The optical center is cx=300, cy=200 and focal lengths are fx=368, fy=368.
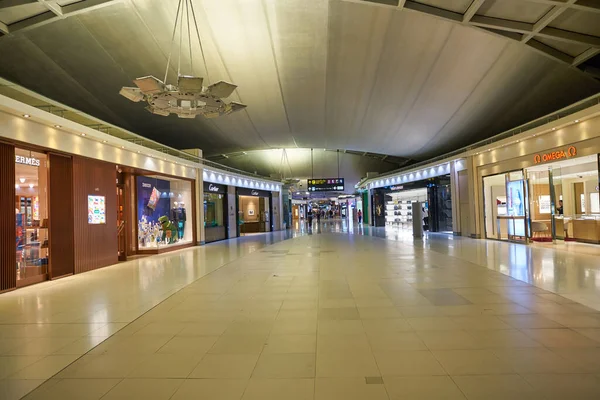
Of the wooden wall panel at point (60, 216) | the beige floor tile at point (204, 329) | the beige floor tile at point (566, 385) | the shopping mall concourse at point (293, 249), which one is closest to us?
the beige floor tile at point (566, 385)

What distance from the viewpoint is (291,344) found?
3984mm

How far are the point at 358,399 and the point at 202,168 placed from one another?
1713 centimetres

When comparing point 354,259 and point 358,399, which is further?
point 354,259

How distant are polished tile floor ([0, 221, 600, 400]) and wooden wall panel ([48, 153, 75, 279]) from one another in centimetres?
117

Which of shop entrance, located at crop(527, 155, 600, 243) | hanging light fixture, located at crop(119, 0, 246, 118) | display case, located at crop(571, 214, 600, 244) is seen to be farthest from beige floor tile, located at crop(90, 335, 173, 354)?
display case, located at crop(571, 214, 600, 244)

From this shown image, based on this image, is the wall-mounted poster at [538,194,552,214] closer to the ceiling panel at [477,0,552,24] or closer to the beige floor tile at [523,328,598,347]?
the ceiling panel at [477,0,552,24]

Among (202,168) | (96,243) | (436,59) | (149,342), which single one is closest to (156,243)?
(96,243)

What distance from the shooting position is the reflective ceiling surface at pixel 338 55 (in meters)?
11.1

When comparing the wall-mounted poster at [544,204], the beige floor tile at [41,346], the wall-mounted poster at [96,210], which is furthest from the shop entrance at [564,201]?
the wall-mounted poster at [96,210]

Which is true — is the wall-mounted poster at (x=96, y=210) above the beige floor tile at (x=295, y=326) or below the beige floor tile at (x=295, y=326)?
above

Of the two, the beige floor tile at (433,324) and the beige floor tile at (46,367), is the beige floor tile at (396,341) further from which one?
the beige floor tile at (46,367)

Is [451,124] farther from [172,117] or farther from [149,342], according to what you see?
[149,342]

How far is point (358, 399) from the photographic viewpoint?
2736 millimetres

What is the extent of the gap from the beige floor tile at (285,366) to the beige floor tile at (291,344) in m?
0.14
